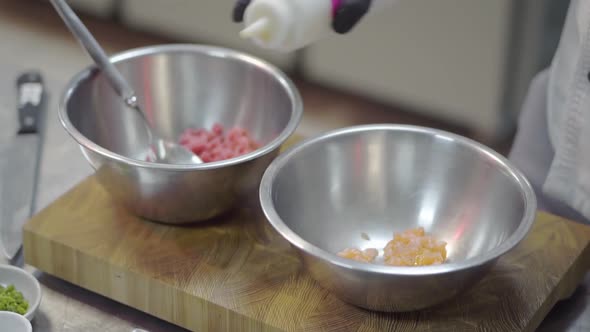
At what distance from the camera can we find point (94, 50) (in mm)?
1226

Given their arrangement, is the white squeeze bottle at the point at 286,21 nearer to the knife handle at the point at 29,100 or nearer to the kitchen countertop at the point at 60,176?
the kitchen countertop at the point at 60,176

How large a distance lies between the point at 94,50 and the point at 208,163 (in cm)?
25

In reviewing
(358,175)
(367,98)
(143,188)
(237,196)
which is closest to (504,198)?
(358,175)

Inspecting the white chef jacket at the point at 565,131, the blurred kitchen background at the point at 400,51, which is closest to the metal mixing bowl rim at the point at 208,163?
the white chef jacket at the point at 565,131

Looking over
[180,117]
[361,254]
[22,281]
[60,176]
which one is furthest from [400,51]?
[22,281]

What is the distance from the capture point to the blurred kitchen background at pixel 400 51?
6.81ft

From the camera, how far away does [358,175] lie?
46.9 inches

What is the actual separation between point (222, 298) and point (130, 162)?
0.64 ft

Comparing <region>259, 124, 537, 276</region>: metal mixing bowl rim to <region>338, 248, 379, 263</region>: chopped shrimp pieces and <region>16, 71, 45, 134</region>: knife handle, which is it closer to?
<region>338, 248, 379, 263</region>: chopped shrimp pieces

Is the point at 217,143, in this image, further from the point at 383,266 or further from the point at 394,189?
the point at 383,266

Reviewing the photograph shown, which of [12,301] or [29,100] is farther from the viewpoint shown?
[29,100]

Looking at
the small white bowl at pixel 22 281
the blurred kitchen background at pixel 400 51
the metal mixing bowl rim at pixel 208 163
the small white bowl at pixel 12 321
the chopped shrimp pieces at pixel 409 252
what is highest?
the metal mixing bowl rim at pixel 208 163

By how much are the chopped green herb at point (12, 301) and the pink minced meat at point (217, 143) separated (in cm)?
33

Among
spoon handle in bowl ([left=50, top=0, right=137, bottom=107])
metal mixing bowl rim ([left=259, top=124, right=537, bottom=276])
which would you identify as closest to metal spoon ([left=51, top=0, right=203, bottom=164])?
spoon handle in bowl ([left=50, top=0, right=137, bottom=107])
